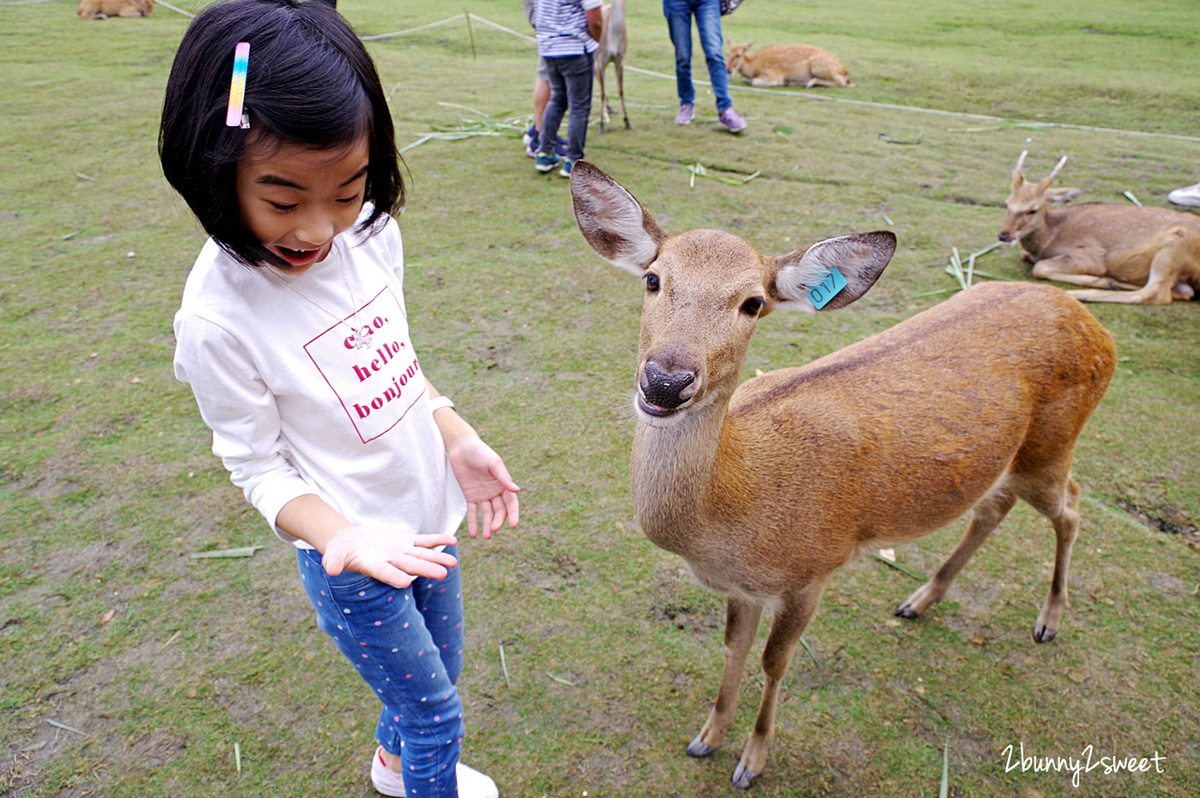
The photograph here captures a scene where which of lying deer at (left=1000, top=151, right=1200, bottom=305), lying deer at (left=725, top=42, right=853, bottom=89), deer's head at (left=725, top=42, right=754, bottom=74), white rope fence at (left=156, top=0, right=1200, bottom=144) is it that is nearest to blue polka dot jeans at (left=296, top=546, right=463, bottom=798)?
lying deer at (left=1000, top=151, right=1200, bottom=305)

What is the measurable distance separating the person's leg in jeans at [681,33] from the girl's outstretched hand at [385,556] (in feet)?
26.1

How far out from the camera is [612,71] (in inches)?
476

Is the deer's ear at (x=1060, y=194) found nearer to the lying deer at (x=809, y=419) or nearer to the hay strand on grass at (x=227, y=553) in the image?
the lying deer at (x=809, y=419)

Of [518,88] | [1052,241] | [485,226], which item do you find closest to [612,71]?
[518,88]

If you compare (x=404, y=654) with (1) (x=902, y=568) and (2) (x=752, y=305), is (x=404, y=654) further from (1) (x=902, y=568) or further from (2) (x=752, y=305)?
(1) (x=902, y=568)

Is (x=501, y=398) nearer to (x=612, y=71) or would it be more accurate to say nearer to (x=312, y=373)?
(x=312, y=373)

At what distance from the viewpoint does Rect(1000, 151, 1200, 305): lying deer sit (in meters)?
5.37

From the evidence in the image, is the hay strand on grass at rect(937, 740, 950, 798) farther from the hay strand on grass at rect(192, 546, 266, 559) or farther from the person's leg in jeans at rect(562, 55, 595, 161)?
the person's leg in jeans at rect(562, 55, 595, 161)

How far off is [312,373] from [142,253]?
5.06 metres

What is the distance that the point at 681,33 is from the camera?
27.0 feet

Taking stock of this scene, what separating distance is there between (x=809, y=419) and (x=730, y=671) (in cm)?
89

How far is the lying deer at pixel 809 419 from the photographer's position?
207 centimetres

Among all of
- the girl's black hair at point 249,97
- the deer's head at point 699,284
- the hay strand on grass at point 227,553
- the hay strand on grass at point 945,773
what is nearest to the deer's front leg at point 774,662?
the hay strand on grass at point 945,773

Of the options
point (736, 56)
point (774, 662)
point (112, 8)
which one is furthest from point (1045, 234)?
point (112, 8)
